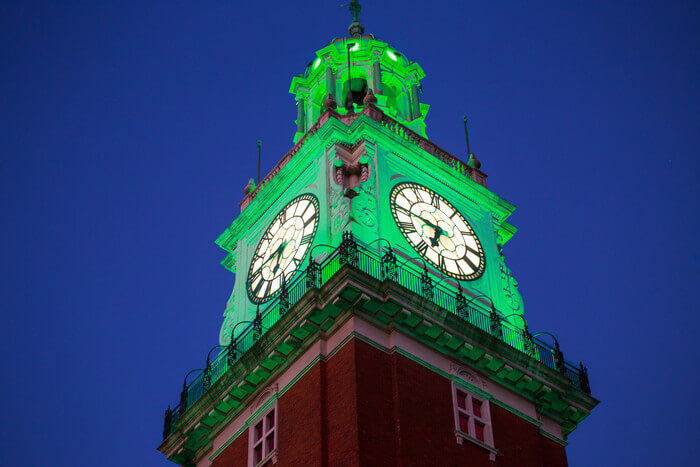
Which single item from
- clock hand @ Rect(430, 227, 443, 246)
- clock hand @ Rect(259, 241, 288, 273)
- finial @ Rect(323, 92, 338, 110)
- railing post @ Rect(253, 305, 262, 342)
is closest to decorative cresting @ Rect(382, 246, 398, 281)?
clock hand @ Rect(430, 227, 443, 246)

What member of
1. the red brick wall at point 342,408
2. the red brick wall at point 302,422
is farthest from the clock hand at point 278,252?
the red brick wall at point 342,408

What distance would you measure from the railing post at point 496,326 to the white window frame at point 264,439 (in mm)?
7412

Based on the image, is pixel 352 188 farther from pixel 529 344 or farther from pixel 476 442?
pixel 476 442

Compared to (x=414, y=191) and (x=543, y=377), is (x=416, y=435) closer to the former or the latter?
(x=543, y=377)

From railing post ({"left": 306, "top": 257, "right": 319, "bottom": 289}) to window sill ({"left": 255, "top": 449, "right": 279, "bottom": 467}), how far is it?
17.0ft

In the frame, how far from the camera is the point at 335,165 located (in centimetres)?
4706

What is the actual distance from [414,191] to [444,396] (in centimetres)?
928

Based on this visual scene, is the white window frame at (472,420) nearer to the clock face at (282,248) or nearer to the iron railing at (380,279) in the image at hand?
the iron railing at (380,279)

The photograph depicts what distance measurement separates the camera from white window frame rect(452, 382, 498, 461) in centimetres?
4047

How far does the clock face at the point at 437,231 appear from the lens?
45.7 meters

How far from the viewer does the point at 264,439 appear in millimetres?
Result: 41719

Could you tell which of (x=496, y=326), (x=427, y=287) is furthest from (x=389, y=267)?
(x=496, y=326)

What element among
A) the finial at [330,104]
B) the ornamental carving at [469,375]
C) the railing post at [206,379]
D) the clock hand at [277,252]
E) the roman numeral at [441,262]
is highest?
the finial at [330,104]

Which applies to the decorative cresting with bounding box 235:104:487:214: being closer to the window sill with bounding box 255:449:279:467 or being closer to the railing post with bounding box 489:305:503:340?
the railing post with bounding box 489:305:503:340
